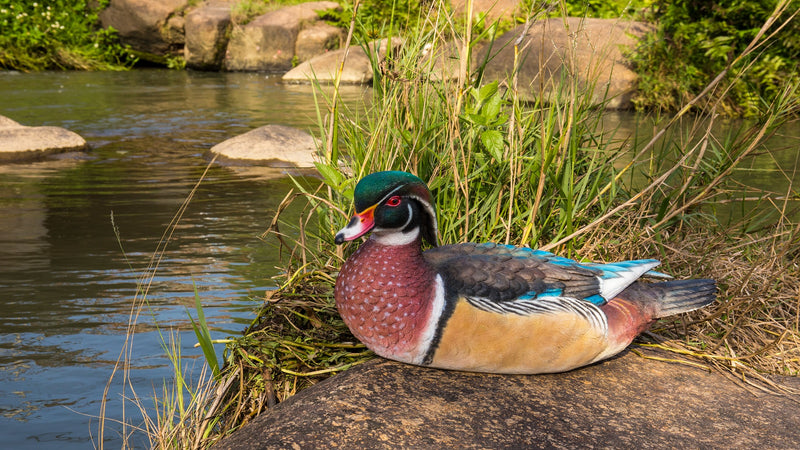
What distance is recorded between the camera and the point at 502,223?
369cm

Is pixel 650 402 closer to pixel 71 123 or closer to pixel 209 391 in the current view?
pixel 209 391

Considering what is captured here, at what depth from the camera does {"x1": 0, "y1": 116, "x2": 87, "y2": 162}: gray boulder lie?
10492 mm

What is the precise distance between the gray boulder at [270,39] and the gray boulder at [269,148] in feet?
33.3

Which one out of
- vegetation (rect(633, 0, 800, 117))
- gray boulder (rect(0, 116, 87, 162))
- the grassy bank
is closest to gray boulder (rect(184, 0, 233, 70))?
gray boulder (rect(0, 116, 87, 162))

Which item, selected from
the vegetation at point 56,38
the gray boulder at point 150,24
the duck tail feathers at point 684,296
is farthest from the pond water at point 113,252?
the gray boulder at point 150,24

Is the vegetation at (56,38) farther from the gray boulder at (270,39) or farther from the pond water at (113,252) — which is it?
the pond water at (113,252)

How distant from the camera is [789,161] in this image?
9.23 meters

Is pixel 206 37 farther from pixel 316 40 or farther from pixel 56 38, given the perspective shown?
pixel 56 38

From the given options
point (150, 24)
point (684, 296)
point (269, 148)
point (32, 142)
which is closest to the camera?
point (684, 296)

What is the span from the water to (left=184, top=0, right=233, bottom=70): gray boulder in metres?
7.51

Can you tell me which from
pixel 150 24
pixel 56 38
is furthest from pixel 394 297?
pixel 56 38

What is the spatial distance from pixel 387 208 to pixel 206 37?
19642 mm

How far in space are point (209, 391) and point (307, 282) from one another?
638 millimetres

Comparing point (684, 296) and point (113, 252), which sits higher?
point (684, 296)
